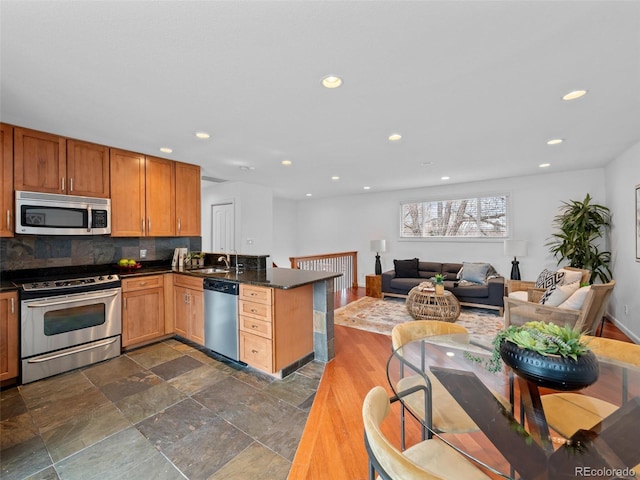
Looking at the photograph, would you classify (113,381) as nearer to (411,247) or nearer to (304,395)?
(304,395)

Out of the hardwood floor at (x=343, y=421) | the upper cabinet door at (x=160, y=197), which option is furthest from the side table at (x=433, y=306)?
the upper cabinet door at (x=160, y=197)

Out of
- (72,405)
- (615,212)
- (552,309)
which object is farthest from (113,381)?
(615,212)

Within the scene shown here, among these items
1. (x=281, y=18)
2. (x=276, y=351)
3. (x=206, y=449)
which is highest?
(x=281, y=18)

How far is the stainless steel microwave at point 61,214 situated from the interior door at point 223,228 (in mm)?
2575

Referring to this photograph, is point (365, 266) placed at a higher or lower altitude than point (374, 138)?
lower

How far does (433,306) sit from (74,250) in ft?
16.1

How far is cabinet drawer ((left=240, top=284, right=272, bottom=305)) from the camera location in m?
2.57

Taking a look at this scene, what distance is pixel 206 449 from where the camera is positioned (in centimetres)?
174

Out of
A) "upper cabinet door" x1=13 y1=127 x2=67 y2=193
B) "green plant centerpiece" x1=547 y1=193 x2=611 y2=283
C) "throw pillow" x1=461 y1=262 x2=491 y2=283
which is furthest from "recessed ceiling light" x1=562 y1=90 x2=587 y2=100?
"upper cabinet door" x1=13 y1=127 x2=67 y2=193

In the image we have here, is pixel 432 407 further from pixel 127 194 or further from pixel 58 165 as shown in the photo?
pixel 58 165

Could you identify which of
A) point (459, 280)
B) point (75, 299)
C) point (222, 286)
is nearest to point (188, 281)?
point (222, 286)

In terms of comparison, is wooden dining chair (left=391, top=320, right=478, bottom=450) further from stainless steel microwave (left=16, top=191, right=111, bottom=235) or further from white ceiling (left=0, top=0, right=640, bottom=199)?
stainless steel microwave (left=16, top=191, right=111, bottom=235)

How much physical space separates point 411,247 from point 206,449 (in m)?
5.75

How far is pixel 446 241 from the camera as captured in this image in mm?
6066
